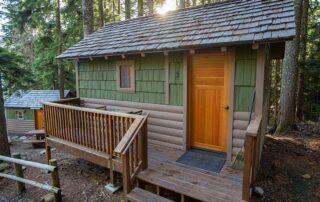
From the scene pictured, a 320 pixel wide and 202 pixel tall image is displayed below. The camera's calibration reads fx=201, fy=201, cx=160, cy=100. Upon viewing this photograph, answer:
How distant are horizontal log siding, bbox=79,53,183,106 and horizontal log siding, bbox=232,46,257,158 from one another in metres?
1.30

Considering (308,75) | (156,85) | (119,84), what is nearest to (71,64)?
(119,84)

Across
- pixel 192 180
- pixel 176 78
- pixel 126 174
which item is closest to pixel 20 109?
pixel 176 78

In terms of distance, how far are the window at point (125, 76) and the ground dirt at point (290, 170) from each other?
3.92m

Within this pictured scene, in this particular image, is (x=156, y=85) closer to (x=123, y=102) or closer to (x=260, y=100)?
(x=123, y=102)

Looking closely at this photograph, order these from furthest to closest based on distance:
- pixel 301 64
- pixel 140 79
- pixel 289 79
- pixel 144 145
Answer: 1. pixel 301 64
2. pixel 289 79
3. pixel 140 79
4. pixel 144 145

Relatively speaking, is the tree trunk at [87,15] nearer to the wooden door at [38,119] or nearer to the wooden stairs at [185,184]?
the wooden stairs at [185,184]

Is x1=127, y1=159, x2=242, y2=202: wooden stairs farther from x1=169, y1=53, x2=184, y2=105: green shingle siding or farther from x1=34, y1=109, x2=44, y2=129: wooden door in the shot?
x1=34, y1=109, x2=44, y2=129: wooden door

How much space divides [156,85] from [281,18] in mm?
3021

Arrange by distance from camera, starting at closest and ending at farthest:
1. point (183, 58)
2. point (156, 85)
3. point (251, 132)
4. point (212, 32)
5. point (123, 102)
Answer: point (251, 132) → point (212, 32) → point (183, 58) → point (156, 85) → point (123, 102)

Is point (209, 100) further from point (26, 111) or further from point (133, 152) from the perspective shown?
point (26, 111)

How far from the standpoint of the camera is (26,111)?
15867 mm

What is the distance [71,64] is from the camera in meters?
12.9

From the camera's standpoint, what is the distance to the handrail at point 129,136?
3.19 m

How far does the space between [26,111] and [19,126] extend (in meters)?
1.50
